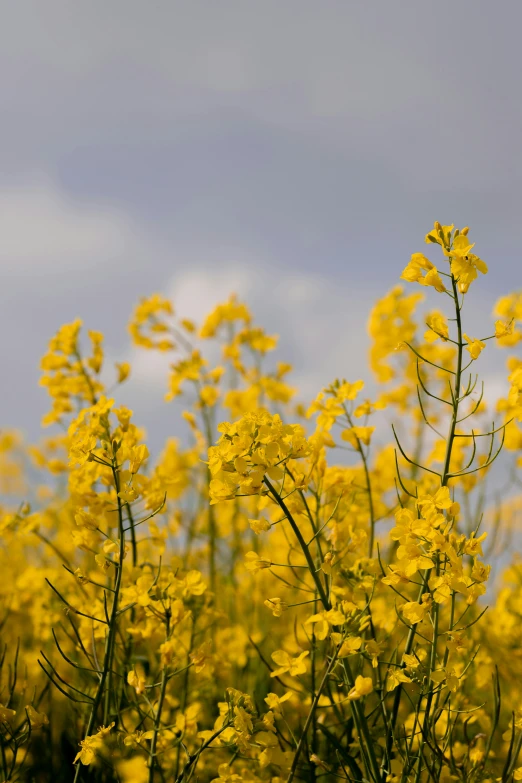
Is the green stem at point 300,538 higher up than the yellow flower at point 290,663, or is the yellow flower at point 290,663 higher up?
the green stem at point 300,538

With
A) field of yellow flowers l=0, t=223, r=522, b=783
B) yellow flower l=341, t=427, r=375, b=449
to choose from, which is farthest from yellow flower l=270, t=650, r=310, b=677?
yellow flower l=341, t=427, r=375, b=449

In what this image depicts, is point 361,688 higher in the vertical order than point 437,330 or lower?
lower

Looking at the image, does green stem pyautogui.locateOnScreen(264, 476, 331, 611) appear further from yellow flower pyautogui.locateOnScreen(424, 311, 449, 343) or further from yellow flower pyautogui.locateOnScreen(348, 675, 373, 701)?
yellow flower pyautogui.locateOnScreen(424, 311, 449, 343)

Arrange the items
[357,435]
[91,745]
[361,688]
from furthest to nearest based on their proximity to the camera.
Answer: [357,435], [91,745], [361,688]

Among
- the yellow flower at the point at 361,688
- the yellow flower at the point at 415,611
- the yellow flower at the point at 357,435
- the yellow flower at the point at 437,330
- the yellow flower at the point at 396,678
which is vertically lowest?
the yellow flower at the point at 361,688

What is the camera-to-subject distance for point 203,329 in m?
4.27

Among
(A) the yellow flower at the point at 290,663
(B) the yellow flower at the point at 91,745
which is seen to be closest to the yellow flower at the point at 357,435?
(A) the yellow flower at the point at 290,663

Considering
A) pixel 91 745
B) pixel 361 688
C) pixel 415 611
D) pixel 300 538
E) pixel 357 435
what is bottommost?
pixel 91 745

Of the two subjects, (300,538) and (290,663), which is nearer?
(300,538)

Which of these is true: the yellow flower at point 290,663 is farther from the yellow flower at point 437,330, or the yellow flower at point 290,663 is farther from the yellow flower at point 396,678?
the yellow flower at point 437,330

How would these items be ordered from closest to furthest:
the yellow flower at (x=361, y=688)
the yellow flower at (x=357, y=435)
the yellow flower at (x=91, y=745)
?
the yellow flower at (x=361, y=688) < the yellow flower at (x=91, y=745) < the yellow flower at (x=357, y=435)

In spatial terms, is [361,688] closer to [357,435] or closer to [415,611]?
[415,611]

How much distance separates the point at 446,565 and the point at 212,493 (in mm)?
550

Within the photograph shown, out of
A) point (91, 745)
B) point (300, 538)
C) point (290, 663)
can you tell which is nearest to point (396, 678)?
point (290, 663)
